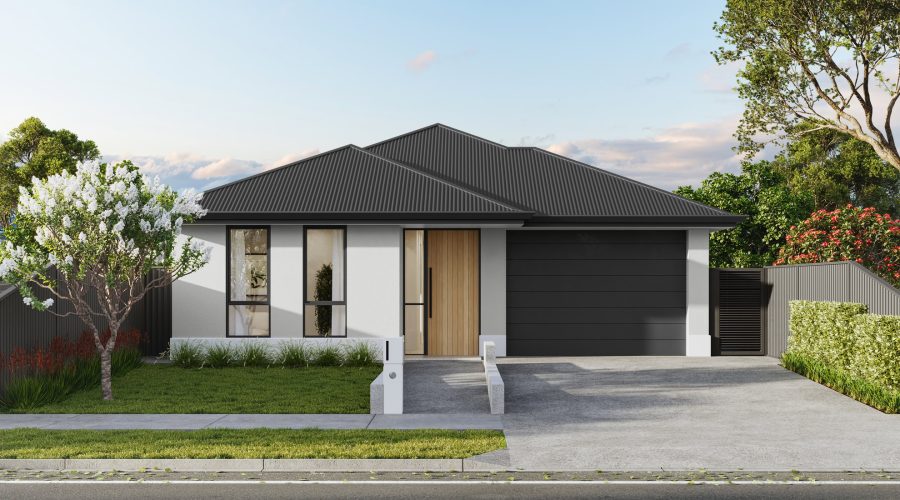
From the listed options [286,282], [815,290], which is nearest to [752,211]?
[815,290]

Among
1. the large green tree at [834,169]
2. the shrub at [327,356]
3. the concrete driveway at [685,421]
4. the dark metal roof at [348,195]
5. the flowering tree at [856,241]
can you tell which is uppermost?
the large green tree at [834,169]

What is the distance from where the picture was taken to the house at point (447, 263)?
17906 millimetres

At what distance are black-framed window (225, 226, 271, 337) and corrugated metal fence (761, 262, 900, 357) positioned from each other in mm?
11224

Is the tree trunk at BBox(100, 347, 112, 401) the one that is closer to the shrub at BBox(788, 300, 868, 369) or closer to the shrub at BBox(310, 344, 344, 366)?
the shrub at BBox(310, 344, 344, 366)

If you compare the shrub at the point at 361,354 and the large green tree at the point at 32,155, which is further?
the large green tree at the point at 32,155

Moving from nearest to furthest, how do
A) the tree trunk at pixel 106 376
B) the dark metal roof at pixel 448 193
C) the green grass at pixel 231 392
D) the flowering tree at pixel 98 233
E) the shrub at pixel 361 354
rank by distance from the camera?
the green grass at pixel 231 392
the flowering tree at pixel 98 233
the tree trunk at pixel 106 376
the shrub at pixel 361 354
the dark metal roof at pixel 448 193

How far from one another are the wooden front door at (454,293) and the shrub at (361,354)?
216 cm

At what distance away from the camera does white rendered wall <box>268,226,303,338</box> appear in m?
18.0

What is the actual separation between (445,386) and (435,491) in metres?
6.57

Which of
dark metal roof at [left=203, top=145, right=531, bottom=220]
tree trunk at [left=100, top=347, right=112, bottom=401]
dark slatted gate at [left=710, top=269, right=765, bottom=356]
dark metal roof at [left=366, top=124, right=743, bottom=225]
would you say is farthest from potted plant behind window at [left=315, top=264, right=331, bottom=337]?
dark slatted gate at [left=710, top=269, right=765, bottom=356]

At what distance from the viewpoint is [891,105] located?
26141mm

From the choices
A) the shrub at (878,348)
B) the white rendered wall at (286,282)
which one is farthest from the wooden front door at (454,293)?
the shrub at (878,348)

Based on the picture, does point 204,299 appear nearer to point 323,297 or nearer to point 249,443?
point 323,297

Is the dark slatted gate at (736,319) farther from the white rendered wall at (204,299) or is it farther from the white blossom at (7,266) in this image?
the white blossom at (7,266)
